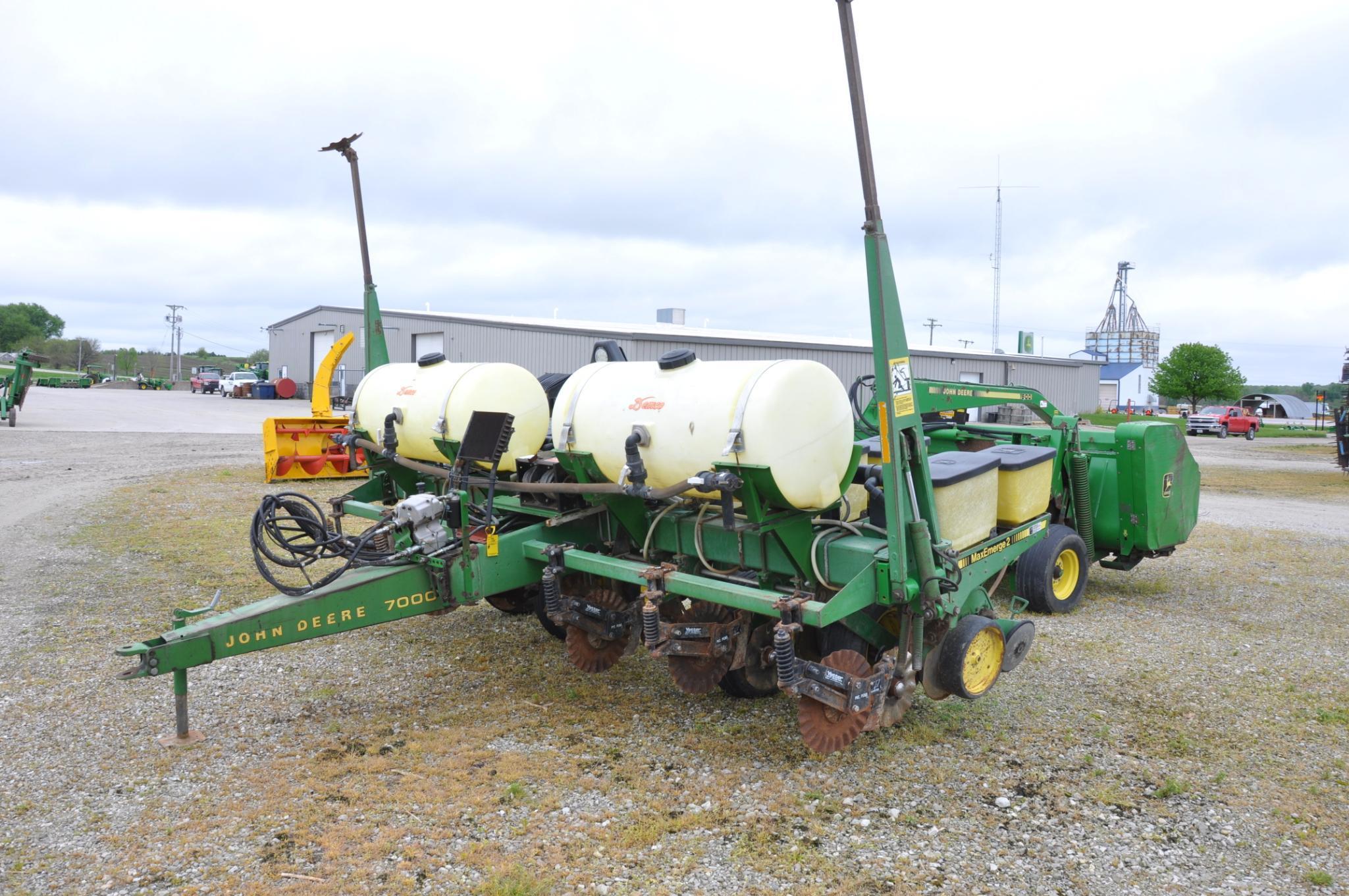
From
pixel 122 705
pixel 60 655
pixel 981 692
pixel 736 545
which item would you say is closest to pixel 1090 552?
pixel 981 692

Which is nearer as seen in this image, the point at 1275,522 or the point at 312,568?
the point at 312,568

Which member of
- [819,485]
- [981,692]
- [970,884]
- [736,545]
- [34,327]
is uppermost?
[34,327]

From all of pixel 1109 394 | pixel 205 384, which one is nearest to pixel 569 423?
pixel 205 384

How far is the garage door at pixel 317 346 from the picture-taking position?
41.8 meters

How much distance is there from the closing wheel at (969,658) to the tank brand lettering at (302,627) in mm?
2559

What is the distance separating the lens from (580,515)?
481 centimetres

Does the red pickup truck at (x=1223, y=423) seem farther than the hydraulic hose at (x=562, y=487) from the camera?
Yes

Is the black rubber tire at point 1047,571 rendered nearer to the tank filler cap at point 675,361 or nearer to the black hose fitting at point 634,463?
the tank filler cap at point 675,361

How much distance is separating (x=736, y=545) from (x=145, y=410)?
33.9 meters

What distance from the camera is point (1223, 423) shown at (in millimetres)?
35219

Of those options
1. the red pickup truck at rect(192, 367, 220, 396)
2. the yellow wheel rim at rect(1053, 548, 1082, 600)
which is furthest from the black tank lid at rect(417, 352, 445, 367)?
the red pickup truck at rect(192, 367, 220, 396)

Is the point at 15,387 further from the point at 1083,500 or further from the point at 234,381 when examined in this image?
the point at 1083,500

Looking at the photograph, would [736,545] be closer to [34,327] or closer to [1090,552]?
[1090,552]

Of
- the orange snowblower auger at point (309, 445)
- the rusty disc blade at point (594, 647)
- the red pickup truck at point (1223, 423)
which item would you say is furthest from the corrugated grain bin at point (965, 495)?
the red pickup truck at point (1223, 423)
